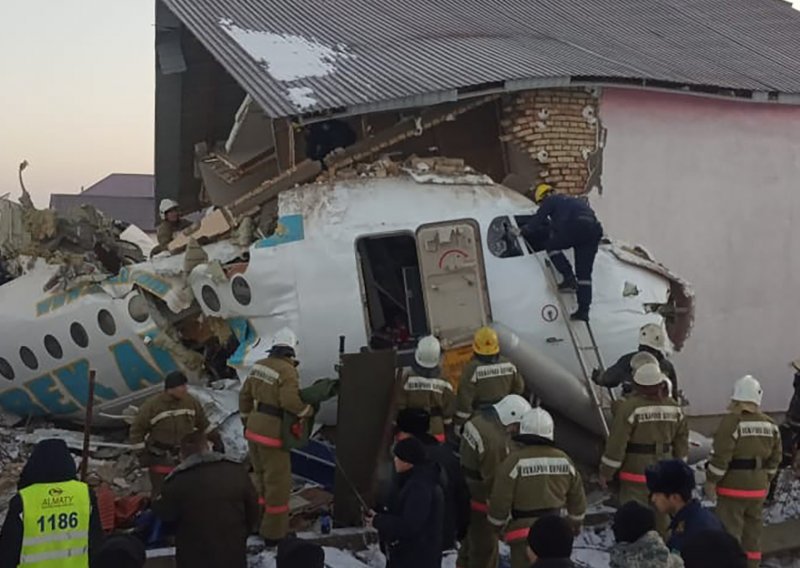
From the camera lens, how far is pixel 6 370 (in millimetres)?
10906

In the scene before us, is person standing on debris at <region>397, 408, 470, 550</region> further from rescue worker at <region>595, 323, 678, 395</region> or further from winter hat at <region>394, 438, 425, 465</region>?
rescue worker at <region>595, 323, 678, 395</region>

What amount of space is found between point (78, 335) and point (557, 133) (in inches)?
219

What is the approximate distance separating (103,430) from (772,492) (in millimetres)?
7151

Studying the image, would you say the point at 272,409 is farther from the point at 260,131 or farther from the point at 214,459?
the point at 260,131

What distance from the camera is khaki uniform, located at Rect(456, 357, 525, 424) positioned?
7547mm

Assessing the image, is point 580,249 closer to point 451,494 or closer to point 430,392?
point 430,392

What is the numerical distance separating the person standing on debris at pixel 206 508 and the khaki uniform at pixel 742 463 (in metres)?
3.58

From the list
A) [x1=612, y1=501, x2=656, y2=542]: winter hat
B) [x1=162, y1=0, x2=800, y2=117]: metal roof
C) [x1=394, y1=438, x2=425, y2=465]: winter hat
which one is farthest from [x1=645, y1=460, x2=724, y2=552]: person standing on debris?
[x1=162, y1=0, x2=800, y2=117]: metal roof

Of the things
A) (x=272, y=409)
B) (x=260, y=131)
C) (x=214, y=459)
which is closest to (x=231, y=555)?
(x=214, y=459)

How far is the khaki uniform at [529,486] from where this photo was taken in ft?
18.3

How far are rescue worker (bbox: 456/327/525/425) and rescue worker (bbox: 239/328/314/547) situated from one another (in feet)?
4.16

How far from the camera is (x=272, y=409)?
715cm

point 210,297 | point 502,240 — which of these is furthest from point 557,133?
point 210,297

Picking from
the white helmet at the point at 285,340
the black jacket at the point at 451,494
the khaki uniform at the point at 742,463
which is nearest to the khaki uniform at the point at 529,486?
the black jacket at the point at 451,494
